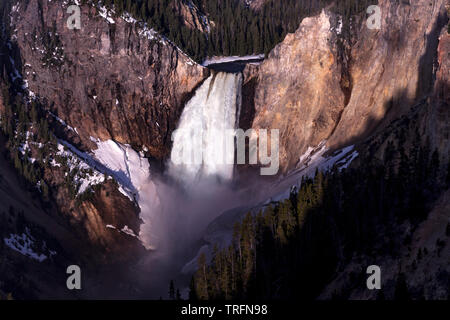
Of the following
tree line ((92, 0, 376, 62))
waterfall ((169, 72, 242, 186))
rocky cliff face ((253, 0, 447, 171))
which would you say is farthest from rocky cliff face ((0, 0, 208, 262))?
rocky cliff face ((253, 0, 447, 171))

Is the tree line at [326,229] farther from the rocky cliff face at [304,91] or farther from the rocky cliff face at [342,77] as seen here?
the rocky cliff face at [304,91]

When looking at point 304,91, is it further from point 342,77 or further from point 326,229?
point 326,229

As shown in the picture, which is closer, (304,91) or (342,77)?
(342,77)

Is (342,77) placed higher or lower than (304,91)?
higher

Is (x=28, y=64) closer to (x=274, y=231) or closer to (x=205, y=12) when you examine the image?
(x=205, y=12)

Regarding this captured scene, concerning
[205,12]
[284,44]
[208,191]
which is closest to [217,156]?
[208,191]

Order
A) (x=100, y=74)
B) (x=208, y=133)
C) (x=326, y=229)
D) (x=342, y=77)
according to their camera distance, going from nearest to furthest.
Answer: (x=326, y=229) → (x=342, y=77) → (x=100, y=74) → (x=208, y=133)

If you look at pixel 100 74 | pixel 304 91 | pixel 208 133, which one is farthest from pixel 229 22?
pixel 304 91
